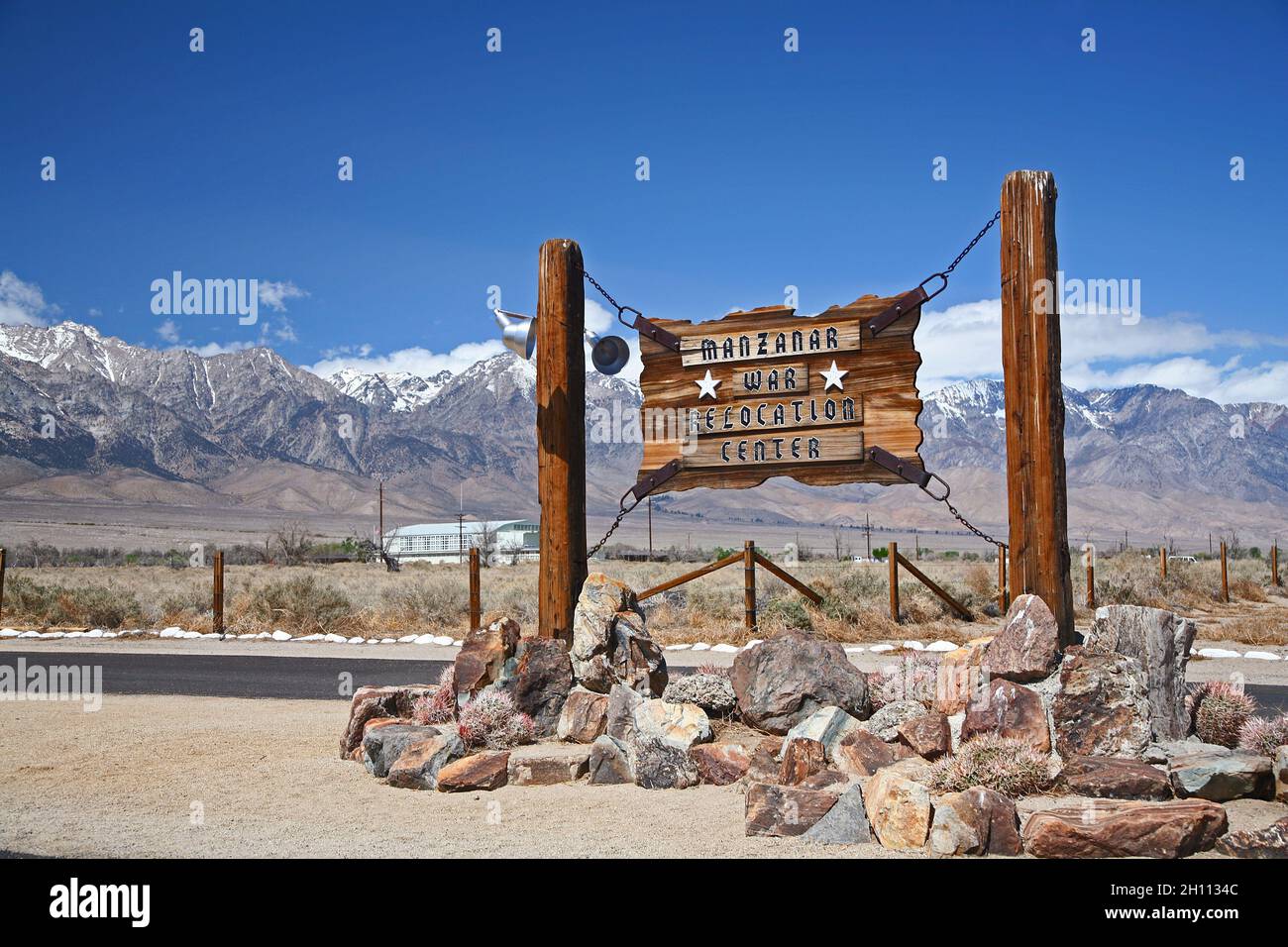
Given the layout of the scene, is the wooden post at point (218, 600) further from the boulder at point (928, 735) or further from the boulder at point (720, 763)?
the boulder at point (928, 735)

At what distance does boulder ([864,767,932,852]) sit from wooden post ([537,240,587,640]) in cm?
386

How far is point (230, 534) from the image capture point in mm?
99625

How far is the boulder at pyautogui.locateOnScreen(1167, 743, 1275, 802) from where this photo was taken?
19.2 feet

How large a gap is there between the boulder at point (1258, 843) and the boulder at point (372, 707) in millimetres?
5804

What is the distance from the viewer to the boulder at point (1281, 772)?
606cm

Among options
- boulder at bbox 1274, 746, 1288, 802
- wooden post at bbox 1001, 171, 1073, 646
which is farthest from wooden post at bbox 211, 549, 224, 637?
boulder at bbox 1274, 746, 1288, 802

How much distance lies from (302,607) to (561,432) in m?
13.0

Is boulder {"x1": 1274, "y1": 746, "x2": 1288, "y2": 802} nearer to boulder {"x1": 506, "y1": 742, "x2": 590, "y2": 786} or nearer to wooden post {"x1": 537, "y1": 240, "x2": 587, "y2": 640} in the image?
boulder {"x1": 506, "y1": 742, "x2": 590, "y2": 786}

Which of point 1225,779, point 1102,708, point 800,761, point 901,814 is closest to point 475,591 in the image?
point 800,761

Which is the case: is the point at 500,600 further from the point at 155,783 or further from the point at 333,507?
the point at 333,507

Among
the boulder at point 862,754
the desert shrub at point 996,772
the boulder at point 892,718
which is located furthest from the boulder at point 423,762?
the desert shrub at point 996,772
